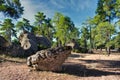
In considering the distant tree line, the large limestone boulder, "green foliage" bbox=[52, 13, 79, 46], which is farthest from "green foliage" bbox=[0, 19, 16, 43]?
the large limestone boulder

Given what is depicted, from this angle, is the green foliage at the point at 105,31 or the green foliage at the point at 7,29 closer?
the green foliage at the point at 105,31

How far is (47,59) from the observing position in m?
14.9

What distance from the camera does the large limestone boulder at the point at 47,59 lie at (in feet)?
47.9

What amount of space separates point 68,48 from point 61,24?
33.3 metres

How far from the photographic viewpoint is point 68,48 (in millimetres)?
16016

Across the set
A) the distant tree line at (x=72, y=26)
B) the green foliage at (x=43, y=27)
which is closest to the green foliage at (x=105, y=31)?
the distant tree line at (x=72, y=26)

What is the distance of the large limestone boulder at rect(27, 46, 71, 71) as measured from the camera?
47.9 feet

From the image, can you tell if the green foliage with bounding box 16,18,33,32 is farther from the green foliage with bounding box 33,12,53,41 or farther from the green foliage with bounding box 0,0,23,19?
the green foliage with bounding box 0,0,23,19

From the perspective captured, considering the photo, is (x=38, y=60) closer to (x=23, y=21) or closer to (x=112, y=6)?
(x=112, y=6)

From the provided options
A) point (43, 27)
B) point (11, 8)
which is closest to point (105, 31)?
point (11, 8)

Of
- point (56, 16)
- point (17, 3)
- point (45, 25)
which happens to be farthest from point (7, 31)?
point (17, 3)

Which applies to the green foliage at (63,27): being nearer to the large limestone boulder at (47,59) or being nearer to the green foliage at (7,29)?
the green foliage at (7,29)

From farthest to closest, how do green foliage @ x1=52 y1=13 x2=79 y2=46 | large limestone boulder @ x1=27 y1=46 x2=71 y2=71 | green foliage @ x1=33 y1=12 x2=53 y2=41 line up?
1. green foliage @ x1=33 y1=12 x2=53 y2=41
2. green foliage @ x1=52 y1=13 x2=79 y2=46
3. large limestone boulder @ x1=27 y1=46 x2=71 y2=71

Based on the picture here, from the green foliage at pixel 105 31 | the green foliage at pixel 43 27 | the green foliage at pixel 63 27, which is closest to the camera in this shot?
the green foliage at pixel 105 31
